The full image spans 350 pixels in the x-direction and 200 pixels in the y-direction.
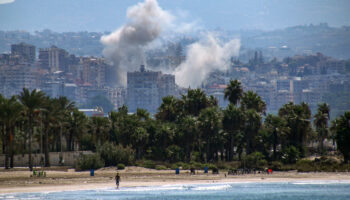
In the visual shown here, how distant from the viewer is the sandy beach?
78312 millimetres

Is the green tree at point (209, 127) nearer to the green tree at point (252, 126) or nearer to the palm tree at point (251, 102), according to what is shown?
the green tree at point (252, 126)

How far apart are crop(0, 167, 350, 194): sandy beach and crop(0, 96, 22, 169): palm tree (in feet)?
12.5

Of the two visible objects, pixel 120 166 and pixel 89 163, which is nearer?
pixel 120 166

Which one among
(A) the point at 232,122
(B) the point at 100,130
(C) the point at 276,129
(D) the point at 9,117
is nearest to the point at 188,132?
(A) the point at 232,122

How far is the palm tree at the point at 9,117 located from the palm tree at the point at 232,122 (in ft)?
102

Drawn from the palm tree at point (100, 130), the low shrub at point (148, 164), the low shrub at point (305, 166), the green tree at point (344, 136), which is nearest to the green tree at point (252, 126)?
the low shrub at point (305, 166)

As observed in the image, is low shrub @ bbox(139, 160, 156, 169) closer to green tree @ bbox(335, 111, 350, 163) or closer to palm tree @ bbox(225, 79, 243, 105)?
green tree @ bbox(335, 111, 350, 163)

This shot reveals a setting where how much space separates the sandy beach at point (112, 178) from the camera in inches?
3083

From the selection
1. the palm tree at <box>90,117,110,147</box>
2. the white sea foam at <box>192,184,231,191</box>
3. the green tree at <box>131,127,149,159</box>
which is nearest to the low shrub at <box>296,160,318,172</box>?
the white sea foam at <box>192,184,231,191</box>

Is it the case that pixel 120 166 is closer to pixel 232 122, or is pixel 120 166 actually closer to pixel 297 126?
pixel 232 122

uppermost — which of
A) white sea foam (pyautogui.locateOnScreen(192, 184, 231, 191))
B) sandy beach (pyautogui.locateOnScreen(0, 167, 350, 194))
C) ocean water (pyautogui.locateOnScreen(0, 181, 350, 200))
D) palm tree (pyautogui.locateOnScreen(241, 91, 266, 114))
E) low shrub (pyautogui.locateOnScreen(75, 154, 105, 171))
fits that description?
palm tree (pyautogui.locateOnScreen(241, 91, 266, 114))

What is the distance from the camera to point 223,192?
245 ft

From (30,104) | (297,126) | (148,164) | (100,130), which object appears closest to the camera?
(30,104)

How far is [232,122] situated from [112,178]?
2843 cm
